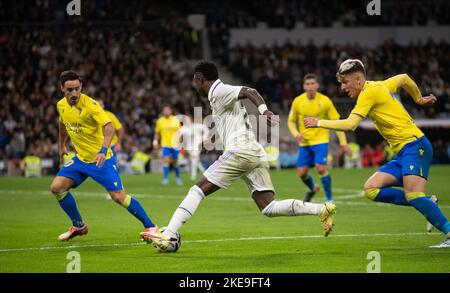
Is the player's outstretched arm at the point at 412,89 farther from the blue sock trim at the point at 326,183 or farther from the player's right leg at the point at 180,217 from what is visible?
the blue sock trim at the point at 326,183

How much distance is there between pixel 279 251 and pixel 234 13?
36563mm

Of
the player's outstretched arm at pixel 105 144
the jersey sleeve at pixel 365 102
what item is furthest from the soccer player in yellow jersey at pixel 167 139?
the jersey sleeve at pixel 365 102

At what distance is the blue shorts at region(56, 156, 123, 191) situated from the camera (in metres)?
13.3

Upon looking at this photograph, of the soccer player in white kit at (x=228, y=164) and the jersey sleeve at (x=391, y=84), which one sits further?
the jersey sleeve at (x=391, y=84)

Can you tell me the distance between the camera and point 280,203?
12000mm

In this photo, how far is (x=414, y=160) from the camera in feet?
38.7

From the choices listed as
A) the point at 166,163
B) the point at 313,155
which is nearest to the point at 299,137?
the point at 313,155

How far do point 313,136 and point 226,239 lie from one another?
676cm

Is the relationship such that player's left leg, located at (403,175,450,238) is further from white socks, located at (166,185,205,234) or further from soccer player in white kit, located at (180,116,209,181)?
soccer player in white kit, located at (180,116,209,181)

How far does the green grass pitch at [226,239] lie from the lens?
10.9 metres

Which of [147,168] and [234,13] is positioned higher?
[234,13]

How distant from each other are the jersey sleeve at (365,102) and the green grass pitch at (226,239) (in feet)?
6.20
